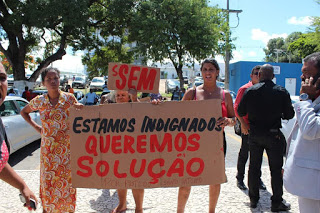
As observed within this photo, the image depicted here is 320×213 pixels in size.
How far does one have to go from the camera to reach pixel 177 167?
2.87 meters

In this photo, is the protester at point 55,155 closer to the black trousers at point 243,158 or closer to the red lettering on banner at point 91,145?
the red lettering on banner at point 91,145

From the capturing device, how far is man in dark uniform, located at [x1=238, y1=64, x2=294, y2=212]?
3592 millimetres

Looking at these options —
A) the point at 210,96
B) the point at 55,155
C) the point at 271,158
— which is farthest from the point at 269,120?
the point at 55,155

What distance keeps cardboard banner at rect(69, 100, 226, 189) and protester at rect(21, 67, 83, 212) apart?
39 cm

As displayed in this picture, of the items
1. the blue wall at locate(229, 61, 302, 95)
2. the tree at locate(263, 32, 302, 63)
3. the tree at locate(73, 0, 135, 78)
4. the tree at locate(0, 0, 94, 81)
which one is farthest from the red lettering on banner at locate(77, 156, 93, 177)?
the tree at locate(263, 32, 302, 63)

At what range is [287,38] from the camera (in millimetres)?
67438

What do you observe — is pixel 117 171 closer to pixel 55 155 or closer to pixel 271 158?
pixel 55 155

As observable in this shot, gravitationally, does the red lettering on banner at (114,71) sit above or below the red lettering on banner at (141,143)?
above

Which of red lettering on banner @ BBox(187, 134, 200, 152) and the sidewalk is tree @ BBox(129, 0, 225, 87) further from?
red lettering on banner @ BBox(187, 134, 200, 152)

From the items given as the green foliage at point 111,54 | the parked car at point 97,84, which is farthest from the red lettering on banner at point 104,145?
the parked car at point 97,84

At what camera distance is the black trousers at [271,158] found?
3.63 metres

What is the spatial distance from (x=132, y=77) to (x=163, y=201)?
1904 mm

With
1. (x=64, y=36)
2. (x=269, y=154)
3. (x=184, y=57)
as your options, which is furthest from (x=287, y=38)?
(x=269, y=154)

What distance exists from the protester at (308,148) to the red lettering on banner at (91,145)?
174 centimetres
